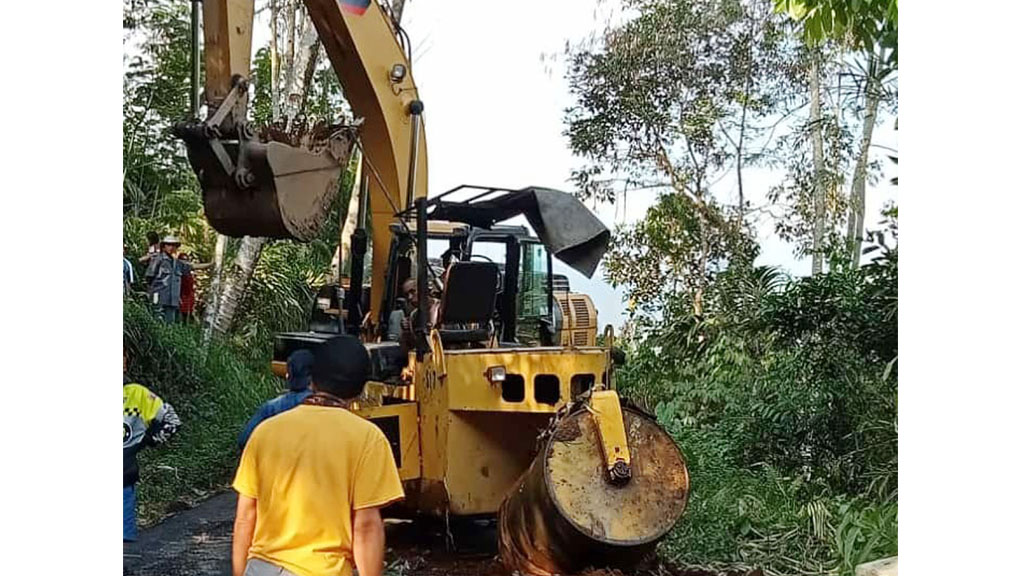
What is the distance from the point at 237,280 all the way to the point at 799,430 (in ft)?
16.4

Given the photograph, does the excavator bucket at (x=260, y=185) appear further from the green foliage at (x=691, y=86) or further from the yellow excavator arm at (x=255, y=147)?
the green foliage at (x=691, y=86)

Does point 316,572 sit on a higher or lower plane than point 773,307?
lower

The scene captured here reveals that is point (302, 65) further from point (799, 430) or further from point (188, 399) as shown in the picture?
point (799, 430)

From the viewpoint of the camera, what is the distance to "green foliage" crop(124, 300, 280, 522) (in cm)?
691

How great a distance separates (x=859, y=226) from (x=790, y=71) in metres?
1.97

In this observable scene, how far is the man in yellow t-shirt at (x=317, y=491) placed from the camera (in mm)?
2648

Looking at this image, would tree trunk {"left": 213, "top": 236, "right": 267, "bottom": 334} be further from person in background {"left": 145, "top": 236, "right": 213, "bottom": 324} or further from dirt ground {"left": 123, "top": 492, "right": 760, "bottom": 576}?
dirt ground {"left": 123, "top": 492, "right": 760, "bottom": 576}

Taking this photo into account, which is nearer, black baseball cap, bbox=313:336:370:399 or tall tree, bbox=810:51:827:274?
black baseball cap, bbox=313:336:370:399

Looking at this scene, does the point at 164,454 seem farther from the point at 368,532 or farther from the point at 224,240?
the point at 368,532

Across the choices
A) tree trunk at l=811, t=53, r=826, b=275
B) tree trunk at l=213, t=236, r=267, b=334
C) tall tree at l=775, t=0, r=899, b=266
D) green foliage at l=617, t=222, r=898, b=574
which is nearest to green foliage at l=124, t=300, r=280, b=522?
tree trunk at l=213, t=236, r=267, b=334

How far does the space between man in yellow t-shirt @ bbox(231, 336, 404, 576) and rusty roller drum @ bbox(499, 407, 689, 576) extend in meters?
1.79

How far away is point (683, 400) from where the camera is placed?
8.71 m
